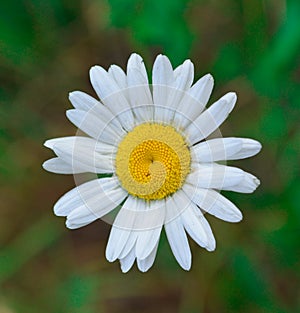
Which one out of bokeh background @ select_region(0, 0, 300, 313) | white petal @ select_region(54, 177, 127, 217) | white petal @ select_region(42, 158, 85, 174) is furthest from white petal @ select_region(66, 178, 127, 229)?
bokeh background @ select_region(0, 0, 300, 313)

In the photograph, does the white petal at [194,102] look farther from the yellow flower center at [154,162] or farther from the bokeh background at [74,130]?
the bokeh background at [74,130]

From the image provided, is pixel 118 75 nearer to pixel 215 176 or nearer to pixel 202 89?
pixel 202 89

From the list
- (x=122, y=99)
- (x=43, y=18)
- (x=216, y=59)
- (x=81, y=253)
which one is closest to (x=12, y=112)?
(x=43, y=18)

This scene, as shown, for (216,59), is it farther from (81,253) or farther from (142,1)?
(81,253)

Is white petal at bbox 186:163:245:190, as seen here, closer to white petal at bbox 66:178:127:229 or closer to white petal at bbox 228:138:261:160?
white petal at bbox 228:138:261:160

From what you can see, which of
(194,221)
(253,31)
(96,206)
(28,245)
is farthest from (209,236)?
(28,245)
